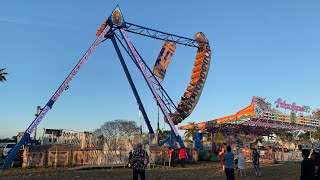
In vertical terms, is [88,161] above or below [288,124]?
below

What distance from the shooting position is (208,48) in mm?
34156

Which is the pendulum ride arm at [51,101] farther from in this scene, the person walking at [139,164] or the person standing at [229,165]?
the person standing at [229,165]

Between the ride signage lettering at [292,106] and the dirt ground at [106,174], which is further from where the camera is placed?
the ride signage lettering at [292,106]

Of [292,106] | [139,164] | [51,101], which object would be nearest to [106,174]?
[139,164]

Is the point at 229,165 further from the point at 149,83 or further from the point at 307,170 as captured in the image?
the point at 149,83

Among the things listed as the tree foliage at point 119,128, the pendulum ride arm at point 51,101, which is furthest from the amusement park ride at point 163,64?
the tree foliage at point 119,128

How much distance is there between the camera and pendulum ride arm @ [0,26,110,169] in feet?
70.5

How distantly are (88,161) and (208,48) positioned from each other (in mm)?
16843

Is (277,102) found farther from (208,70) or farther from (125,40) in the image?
(125,40)

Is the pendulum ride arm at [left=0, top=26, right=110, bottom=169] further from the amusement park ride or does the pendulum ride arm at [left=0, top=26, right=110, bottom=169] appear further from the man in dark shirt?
the man in dark shirt

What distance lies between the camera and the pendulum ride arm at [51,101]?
2149 cm

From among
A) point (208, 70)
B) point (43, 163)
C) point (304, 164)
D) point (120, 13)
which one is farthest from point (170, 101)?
point (304, 164)

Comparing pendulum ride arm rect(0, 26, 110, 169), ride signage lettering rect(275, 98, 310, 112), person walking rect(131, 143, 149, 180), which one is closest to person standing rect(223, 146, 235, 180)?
person walking rect(131, 143, 149, 180)

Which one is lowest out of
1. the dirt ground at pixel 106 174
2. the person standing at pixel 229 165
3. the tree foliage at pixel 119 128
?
the dirt ground at pixel 106 174
